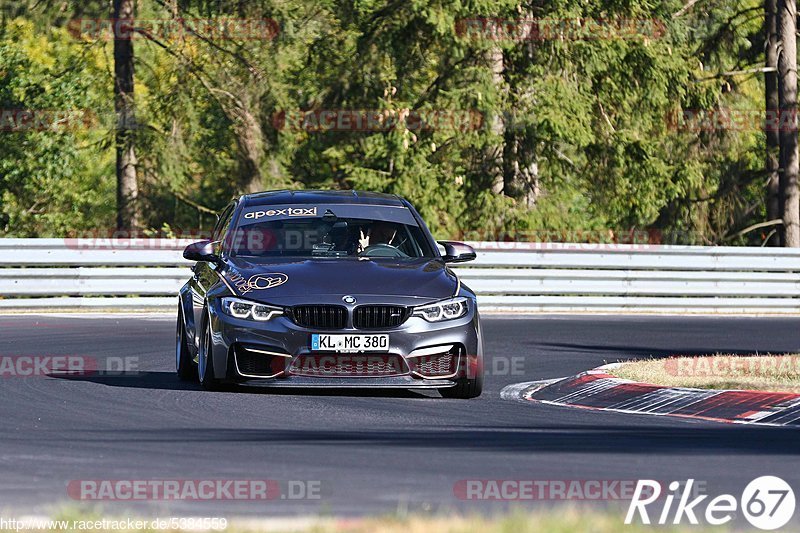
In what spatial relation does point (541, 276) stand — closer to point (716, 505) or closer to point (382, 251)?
point (382, 251)

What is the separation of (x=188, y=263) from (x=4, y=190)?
14.2m

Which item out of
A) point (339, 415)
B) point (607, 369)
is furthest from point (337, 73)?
point (339, 415)

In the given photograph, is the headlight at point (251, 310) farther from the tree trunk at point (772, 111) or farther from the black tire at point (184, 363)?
the tree trunk at point (772, 111)

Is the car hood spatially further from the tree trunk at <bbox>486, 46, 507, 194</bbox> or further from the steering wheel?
the tree trunk at <bbox>486, 46, 507, 194</bbox>

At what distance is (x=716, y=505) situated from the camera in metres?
7.29

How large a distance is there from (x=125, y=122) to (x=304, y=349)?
23.4 metres

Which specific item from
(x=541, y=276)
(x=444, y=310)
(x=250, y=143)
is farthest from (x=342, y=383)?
(x=250, y=143)

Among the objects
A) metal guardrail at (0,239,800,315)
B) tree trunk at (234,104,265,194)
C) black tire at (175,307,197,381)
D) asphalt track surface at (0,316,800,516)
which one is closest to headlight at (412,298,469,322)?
asphalt track surface at (0,316,800,516)

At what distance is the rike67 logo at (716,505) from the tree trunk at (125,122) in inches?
1085

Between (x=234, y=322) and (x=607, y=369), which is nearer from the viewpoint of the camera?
→ (x=234, y=322)

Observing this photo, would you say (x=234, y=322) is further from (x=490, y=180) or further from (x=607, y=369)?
(x=490, y=180)

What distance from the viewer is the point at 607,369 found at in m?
14.1

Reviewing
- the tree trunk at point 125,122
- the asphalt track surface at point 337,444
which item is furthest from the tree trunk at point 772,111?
the asphalt track surface at point 337,444

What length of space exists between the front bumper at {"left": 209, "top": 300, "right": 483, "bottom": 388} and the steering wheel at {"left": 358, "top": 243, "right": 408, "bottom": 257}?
3.90ft
